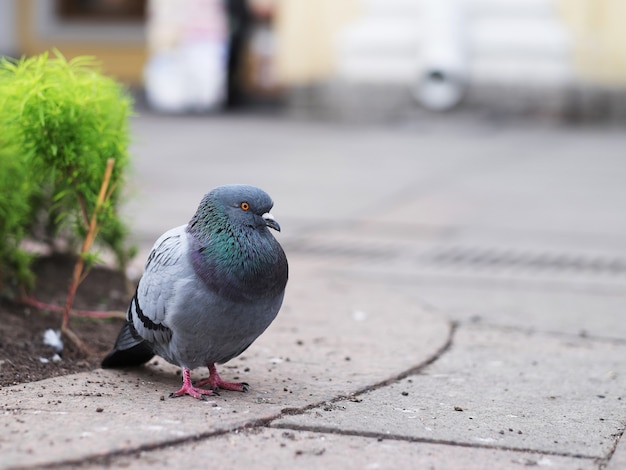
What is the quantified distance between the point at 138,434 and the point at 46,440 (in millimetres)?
266

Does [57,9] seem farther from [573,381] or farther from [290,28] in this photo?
[573,381]

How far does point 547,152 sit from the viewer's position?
36.9ft

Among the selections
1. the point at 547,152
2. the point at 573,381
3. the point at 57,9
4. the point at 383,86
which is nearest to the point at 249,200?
the point at 573,381

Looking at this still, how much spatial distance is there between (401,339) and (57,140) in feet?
5.72

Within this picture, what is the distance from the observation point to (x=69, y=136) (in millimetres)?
4137

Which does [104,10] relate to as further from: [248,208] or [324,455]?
[324,455]

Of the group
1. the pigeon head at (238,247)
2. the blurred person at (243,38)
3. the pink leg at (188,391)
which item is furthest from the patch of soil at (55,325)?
the blurred person at (243,38)

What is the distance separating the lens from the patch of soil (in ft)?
13.1

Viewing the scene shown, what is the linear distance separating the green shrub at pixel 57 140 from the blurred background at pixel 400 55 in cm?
882

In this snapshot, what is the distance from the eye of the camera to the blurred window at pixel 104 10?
18.1m

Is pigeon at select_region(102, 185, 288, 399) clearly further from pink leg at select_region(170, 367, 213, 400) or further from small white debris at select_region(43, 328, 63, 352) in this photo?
small white debris at select_region(43, 328, 63, 352)

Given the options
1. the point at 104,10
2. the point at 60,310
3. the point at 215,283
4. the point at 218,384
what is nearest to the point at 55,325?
the point at 60,310

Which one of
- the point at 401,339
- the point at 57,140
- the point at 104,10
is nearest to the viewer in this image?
the point at 57,140

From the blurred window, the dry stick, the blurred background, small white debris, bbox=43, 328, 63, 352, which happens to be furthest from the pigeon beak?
Answer: the blurred window
